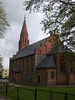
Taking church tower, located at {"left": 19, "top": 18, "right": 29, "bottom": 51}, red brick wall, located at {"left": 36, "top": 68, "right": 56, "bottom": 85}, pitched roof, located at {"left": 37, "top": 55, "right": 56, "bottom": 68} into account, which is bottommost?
red brick wall, located at {"left": 36, "top": 68, "right": 56, "bottom": 85}

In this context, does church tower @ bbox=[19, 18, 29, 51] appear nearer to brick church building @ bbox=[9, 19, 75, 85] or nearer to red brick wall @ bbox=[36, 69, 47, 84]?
brick church building @ bbox=[9, 19, 75, 85]

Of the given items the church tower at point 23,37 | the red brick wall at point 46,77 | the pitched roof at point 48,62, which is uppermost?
the church tower at point 23,37

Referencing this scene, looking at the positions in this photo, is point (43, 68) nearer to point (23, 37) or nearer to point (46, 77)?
point (46, 77)

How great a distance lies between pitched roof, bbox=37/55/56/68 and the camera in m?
47.5

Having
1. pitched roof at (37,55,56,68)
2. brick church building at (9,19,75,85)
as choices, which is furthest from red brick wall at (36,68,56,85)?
pitched roof at (37,55,56,68)

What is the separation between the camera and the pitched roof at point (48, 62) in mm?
47550

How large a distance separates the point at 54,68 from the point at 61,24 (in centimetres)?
2733

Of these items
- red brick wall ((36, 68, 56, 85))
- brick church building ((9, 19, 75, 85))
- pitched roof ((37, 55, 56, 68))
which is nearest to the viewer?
red brick wall ((36, 68, 56, 85))

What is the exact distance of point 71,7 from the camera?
20172mm

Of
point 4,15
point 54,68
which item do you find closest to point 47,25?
point 4,15

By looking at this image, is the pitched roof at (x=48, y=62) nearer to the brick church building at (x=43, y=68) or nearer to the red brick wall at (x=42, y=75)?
the brick church building at (x=43, y=68)

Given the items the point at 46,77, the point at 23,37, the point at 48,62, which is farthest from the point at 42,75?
the point at 23,37

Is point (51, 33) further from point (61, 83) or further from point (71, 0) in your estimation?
point (61, 83)

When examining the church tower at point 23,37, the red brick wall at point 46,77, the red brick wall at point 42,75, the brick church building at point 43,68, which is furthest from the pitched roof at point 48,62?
the church tower at point 23,37
